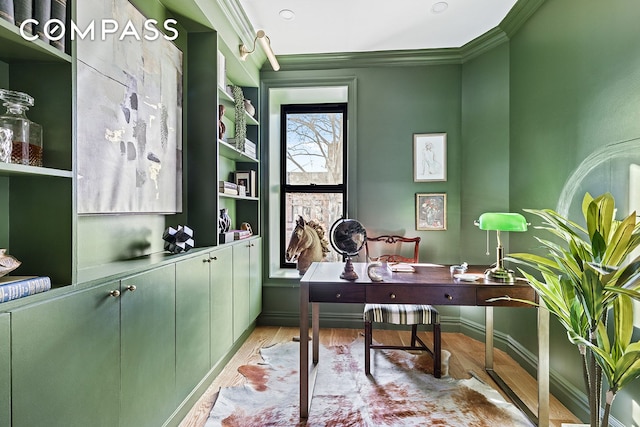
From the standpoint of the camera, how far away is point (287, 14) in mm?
2693

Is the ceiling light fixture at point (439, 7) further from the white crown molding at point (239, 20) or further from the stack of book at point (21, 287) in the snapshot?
the stack of book at point (21, 287)

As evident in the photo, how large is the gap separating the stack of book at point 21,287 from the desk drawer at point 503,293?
6.69ft

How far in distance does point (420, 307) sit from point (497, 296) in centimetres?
66

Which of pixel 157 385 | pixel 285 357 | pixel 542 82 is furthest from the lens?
pixel 285 357

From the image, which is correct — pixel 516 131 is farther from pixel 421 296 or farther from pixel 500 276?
pixel 421 296

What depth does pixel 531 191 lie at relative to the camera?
258cm

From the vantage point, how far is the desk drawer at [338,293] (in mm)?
1940

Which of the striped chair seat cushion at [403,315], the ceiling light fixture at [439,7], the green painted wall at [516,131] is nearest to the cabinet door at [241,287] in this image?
the green painted wall at [516,131]

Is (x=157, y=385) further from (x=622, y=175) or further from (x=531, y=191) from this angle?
(x=531, y=191)

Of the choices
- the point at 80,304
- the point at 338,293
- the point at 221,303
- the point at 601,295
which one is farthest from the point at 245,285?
the point at 601,295

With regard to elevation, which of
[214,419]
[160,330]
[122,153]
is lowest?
[214,419]

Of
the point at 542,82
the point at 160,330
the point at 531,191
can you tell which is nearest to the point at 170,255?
the point at 160,330

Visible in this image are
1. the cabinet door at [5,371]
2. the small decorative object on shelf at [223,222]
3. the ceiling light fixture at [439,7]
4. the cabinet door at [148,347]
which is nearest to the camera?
the cabinet door at [5,371]

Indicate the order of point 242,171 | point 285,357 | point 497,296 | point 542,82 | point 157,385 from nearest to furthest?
point 157,385, point 497,296, point 542,82, point 285,357, point 242,171
